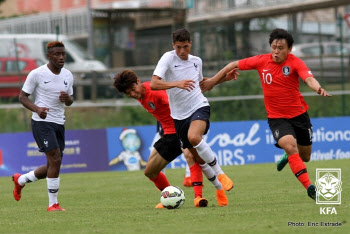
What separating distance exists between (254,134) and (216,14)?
7.23m

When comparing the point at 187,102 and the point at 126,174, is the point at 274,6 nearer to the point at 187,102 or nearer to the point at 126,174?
the point at 126,174

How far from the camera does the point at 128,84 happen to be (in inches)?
438

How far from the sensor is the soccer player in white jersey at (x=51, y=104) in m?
11.7

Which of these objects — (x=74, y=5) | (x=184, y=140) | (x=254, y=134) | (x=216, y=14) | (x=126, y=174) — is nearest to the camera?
(x=184, y=140)

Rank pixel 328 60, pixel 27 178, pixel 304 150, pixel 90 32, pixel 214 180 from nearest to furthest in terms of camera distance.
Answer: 1. pixel 214 180
2. pixel 304 150
3. pixel 27 178
4. pixel 328 60
5. pixel 90 32

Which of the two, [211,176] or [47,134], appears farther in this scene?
[47,134]

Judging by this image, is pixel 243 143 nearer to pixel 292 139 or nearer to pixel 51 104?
pixel 51 104

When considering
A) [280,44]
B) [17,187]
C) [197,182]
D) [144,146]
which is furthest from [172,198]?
[144,146]

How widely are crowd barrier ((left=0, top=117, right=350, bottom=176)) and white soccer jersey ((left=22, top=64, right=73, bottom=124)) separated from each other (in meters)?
9.70

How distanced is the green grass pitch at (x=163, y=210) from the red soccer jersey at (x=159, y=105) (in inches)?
44.4

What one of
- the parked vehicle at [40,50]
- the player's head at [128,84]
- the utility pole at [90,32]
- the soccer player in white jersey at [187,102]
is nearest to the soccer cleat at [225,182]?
the soccer player in white jersey at [187,102]

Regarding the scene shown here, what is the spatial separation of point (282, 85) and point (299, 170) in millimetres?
1310

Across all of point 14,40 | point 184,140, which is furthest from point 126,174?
point 184,140

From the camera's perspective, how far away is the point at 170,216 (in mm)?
9938
